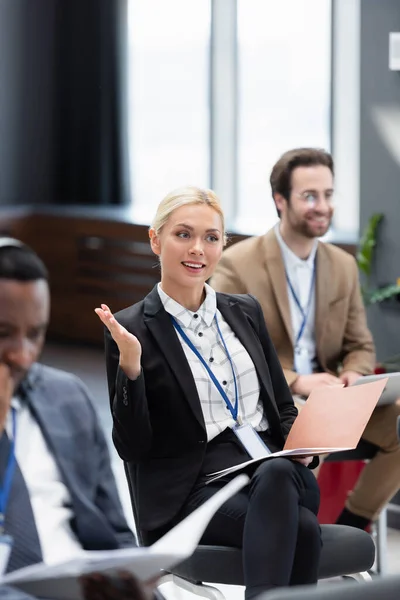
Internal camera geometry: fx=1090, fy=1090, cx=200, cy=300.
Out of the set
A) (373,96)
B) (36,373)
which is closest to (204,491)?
(36,373)

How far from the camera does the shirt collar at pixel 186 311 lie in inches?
115

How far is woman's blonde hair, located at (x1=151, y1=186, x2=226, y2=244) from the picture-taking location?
2.91 metres

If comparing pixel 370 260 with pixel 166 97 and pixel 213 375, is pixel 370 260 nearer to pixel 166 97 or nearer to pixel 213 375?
pixel 213 375

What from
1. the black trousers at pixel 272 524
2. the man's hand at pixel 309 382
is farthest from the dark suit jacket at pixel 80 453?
the man's hand at pixel 309 382

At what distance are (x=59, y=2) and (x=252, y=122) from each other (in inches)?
79.1

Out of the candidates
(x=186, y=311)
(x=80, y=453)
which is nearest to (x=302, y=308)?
(x=186, y=311)

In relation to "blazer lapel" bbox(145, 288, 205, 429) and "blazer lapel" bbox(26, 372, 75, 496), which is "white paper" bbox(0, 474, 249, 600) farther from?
→ "blazer lapel" bbox(145, 288, 205, 429)

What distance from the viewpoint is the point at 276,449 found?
2.93 metres

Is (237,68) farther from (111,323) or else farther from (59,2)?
(111,323)

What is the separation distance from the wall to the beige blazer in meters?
1.39

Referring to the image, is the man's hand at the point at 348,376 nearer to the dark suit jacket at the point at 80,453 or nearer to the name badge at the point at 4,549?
the dark suit jacket at the point at 80,453

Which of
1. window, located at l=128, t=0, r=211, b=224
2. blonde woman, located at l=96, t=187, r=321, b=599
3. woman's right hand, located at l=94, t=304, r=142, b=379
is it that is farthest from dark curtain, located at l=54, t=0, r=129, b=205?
woman's right hand, located at l=94, t=304, r=142, b=379

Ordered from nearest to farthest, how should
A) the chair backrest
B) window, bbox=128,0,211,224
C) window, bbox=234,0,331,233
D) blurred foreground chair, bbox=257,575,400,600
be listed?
blurred foreground chair, bbox=257,575,400,600 → the chair backrest → window, bbox=234,0,331,233 → window, bbox=128,0,211,224

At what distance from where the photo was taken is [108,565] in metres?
1.90
